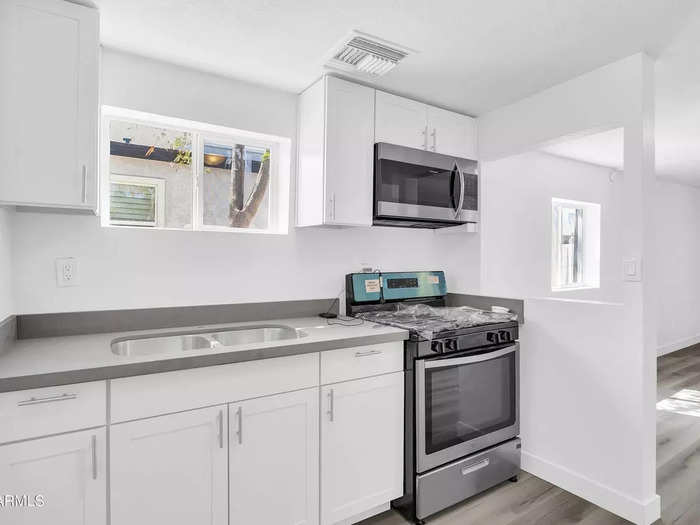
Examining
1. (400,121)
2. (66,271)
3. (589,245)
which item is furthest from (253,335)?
(589,245)

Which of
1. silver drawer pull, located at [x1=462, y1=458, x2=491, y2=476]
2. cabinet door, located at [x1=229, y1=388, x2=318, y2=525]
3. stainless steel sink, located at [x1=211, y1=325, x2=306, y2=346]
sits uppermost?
stainless steel sink, located at [x1=211, y1=325, x2=306, y2=346]

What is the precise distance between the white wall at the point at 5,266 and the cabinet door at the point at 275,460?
3.31ft

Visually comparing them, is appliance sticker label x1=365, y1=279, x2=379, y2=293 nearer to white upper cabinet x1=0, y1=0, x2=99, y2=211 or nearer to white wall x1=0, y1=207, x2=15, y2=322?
white upper cabinet x1=0, y1=0, x2=99, y2=211

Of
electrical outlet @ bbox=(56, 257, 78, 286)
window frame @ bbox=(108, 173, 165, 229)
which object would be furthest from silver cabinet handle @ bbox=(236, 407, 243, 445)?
window frame @ bbox=(108, 173, 165, 229)

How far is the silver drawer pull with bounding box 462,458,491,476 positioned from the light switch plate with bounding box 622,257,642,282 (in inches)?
47.8

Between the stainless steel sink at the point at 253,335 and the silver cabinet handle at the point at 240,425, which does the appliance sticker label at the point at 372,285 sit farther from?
the silver cabinet handle at the point at 240,425

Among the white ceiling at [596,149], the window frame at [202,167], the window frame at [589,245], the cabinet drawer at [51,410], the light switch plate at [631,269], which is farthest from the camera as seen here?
the window frame at [589,245]

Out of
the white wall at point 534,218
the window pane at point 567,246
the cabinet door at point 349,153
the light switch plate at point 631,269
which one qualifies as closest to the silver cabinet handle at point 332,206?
the cabinet door at point 349,153

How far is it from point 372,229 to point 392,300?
19.5 inches

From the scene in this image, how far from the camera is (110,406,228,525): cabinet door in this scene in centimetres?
138

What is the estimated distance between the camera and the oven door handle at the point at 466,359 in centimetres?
202

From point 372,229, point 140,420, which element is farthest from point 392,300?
point 140,420

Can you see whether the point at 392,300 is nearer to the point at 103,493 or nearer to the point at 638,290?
the point at 638,290

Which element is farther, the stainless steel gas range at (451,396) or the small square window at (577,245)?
the small square window at (577,245)
